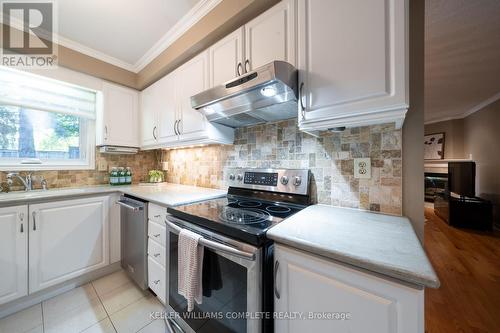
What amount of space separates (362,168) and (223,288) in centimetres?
101

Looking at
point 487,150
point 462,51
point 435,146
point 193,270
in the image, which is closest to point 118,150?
point 193,270

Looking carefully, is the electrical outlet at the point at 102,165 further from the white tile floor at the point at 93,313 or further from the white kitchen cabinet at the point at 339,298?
the white kitchen cabinet at the point at 339,298

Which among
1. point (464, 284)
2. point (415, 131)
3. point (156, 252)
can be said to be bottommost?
point (464, 284)

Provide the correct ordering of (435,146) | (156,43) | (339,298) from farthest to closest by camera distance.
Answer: (435,146) < (156,43) < (339,298)

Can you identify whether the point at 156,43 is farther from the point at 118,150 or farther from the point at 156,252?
the point at 156,252

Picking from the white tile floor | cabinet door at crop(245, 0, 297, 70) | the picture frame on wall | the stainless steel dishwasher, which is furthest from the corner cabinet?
the picture frame on wall

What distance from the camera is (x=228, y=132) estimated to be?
5.58ft

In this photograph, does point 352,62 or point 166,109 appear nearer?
point 352,62

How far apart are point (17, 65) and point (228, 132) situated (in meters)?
2.04

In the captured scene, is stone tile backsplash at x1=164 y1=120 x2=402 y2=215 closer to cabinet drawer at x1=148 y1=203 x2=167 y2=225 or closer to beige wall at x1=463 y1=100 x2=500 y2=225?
cabinet drawer at x1=148 y1=203 x2=167 y2=225

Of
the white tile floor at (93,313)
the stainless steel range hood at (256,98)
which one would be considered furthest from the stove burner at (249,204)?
the white tile floor at (93,313)

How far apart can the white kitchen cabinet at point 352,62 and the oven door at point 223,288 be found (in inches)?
29.2

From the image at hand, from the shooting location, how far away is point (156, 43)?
1910 mm

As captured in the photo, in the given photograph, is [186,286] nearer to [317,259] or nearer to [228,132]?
[317,259]
